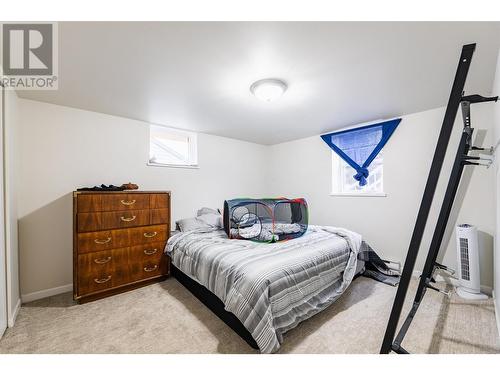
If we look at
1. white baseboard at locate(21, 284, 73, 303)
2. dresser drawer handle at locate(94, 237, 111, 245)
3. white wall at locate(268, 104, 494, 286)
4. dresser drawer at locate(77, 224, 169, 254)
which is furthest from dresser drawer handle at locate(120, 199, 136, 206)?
white wall at locate(268, 104, 494, 286)

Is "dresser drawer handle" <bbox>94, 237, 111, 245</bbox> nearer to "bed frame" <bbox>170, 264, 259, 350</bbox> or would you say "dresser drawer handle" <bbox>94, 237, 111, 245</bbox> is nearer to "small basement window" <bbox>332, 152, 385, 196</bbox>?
"bed frame" <bbox>170, 264, 259, 350</bbox>

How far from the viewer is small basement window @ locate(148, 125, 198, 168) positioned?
336cm

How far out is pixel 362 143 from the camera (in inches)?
130

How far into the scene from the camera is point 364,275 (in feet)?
9.58

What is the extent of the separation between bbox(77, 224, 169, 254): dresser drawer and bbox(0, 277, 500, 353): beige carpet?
0.58 m

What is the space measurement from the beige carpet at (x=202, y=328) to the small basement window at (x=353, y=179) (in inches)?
60.3

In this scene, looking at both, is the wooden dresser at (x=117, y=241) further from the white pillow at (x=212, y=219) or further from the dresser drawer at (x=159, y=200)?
the white pillow at (x=212, y=219)

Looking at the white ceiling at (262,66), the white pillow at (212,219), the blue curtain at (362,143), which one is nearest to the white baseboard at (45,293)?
the white pillow at (212,219)

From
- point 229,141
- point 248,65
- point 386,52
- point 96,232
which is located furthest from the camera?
point 229,141

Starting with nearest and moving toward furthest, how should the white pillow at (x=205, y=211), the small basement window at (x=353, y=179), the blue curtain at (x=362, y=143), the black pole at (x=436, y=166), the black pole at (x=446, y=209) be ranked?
the black pole at (x=436, y=166), the black pole at (x=446, y=209), the blue curtain at (x=362, y=143), the small basement window at (x=353, y=179), the white pillow at (x=205, y=211)

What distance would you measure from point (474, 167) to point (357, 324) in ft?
7.47

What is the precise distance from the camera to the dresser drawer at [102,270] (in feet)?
7.23
